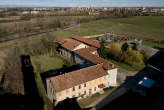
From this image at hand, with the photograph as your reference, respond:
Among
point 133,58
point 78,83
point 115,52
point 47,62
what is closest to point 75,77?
point 78,83

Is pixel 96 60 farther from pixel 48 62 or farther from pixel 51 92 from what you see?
pixel 48 62

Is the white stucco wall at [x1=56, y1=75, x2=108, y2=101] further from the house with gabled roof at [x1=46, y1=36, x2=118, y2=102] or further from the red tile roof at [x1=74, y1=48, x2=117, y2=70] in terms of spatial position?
the red tile roof at [x1=74, y1=48, x2=117, y2=70]

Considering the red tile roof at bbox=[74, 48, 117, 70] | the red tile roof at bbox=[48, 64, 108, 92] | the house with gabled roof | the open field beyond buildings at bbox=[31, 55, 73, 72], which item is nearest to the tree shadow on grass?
the house with gabled roof

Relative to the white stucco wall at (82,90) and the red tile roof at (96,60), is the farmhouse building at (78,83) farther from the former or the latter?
the red tile roof at (96,60)

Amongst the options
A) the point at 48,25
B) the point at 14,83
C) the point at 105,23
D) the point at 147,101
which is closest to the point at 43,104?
the point at 14,83

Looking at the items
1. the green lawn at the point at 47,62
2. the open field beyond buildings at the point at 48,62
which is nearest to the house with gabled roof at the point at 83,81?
the open field beyond buildings at the point at 48,62

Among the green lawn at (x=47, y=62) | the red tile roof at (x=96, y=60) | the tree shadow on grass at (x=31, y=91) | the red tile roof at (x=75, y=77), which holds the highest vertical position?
the red tile roof at (x=96, y=60)
